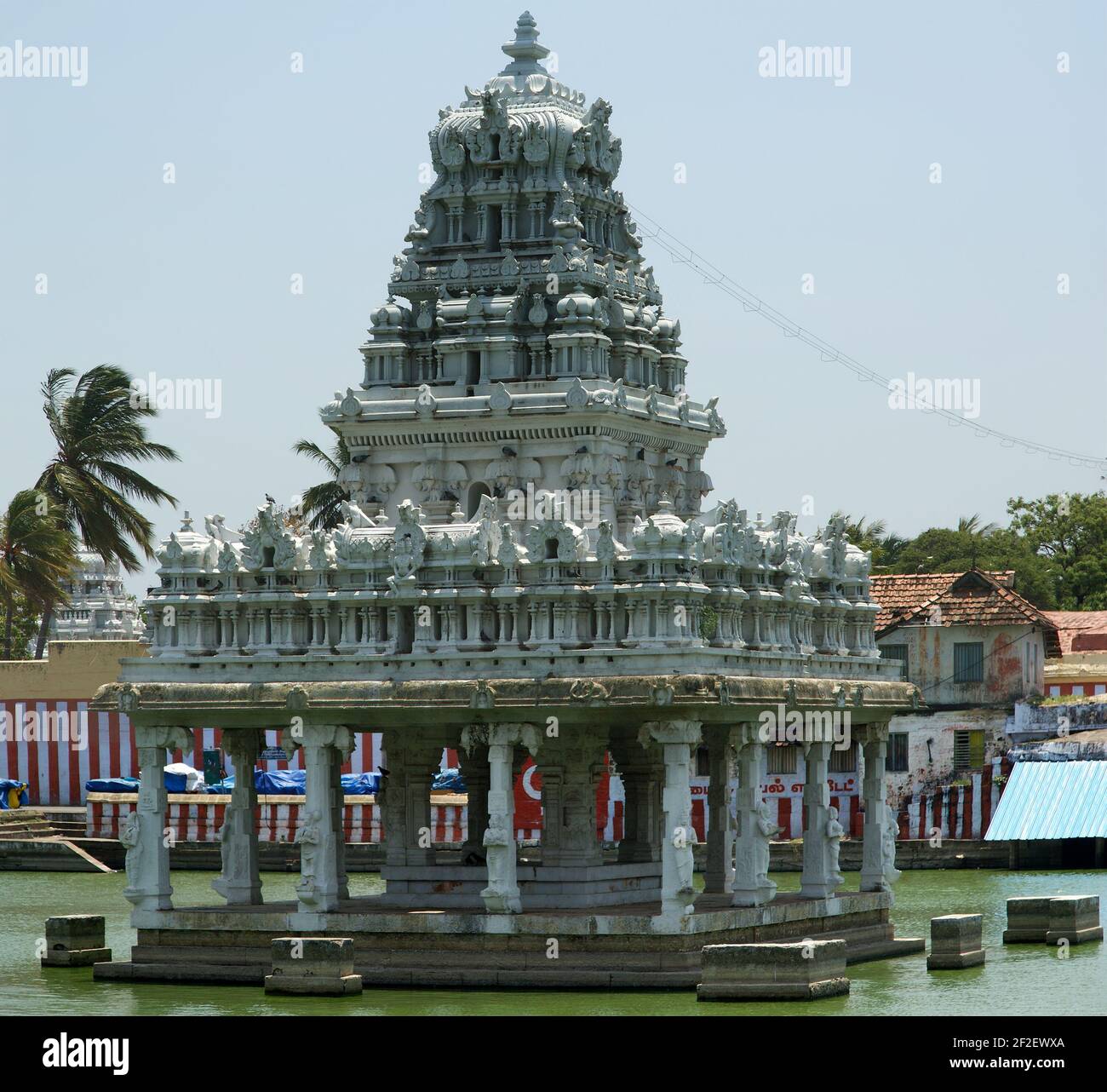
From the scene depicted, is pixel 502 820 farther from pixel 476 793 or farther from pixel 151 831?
pixel 151 831

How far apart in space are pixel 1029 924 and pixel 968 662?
93.7 feet

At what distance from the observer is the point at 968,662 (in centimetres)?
6888

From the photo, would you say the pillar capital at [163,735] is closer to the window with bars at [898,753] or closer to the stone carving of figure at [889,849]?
the stone carving of figure at [889,849]

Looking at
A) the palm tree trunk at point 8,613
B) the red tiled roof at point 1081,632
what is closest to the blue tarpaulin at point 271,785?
the palm tree trunk at point 8,613

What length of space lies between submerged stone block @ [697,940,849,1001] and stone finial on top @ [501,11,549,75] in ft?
47.4

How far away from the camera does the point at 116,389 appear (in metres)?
74.0

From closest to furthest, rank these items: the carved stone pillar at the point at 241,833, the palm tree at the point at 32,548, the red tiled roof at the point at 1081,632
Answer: the carved stone pillar at the point at 241,833, the palm tree at the point at 32,548, the red tiled roof at the point at 1081,632

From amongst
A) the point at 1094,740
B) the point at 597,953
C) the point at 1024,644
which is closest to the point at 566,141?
the point at 597,953

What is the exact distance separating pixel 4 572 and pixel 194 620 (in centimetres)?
3378

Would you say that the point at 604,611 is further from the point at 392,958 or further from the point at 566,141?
the point at 566,141

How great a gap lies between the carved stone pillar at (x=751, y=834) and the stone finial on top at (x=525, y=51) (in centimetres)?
1107

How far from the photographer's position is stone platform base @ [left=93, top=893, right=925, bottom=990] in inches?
1368

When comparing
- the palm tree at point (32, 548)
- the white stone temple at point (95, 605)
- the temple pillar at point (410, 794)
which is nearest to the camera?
the temple pillar at point (410, 794)

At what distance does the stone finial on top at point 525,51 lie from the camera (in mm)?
41062
